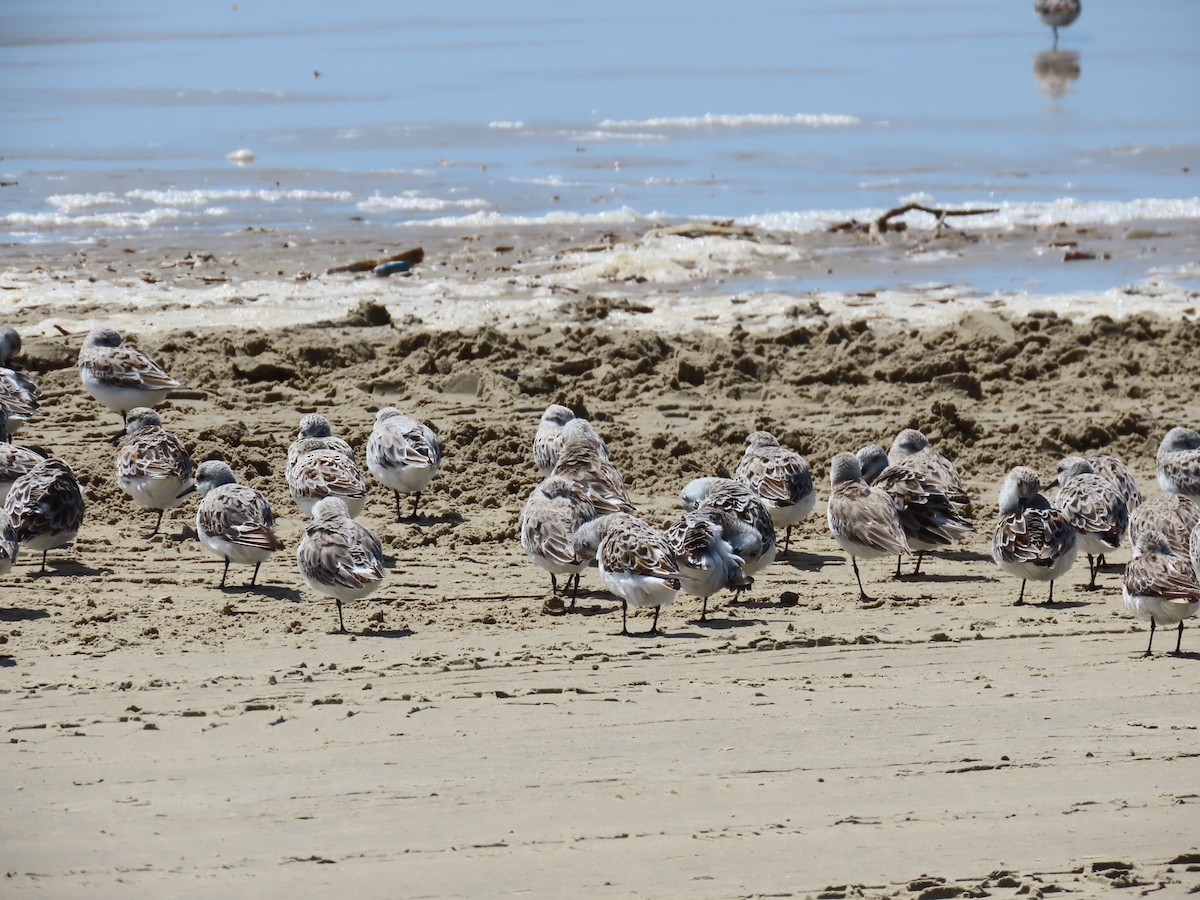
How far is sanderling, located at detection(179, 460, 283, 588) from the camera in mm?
Result: 9719

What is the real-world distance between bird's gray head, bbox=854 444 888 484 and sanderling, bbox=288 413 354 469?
11.0 feet

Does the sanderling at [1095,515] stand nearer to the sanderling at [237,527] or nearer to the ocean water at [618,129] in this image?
the sanderling at [237,527]

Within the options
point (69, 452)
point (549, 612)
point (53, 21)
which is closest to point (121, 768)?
point (549, 612)

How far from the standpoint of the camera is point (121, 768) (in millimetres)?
6805

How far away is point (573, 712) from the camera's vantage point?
750 centimetres

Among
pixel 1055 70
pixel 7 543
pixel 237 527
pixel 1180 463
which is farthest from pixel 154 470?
pixel 1055 70

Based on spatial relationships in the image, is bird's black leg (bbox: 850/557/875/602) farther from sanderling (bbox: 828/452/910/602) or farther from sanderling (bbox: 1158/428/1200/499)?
sanderling (bbox: 1158/428/1200/499)

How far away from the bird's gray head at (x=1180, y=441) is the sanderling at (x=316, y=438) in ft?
17.7

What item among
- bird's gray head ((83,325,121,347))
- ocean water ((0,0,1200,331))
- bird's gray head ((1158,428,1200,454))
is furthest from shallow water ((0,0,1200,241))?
bird's gray head ((1158,428,1200,454))

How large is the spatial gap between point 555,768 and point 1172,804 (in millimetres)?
2336

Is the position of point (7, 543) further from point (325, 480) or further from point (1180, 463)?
point (1180, 463)

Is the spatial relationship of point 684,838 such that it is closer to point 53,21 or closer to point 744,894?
point 744,894

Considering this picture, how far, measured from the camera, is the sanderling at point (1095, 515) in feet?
32.7

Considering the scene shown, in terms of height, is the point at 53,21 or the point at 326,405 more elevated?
the point at 53,21
